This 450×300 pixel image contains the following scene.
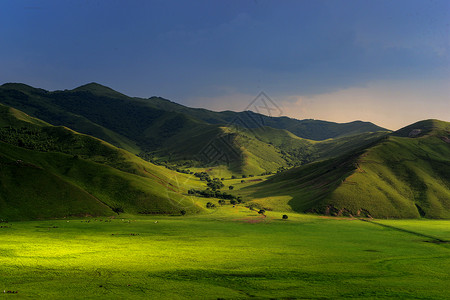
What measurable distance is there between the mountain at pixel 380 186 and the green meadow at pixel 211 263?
46734 millimetres

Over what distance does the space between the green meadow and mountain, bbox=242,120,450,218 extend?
4673cm

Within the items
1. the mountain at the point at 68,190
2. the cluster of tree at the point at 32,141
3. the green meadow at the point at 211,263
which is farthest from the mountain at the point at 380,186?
the cluster of tree at the point at 32,141

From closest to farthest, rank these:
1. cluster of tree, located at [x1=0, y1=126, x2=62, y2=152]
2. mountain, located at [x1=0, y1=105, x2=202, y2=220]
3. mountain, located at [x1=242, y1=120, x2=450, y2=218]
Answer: mountain, located at [x1=0, y1=105, x2=202, y2=220] → mountain, located at [x1=242, y1=120, x2=450, y2=218] → cluster of tree, located at [x1=0, y1=126, x2=62, y2=152]

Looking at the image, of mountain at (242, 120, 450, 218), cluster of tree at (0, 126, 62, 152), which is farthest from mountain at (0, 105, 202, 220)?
mountain at (242, 120, 450, 218)

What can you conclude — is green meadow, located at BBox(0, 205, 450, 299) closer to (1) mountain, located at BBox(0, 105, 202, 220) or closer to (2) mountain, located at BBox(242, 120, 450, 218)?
(1) mountain, located at BBox(0, 105, 202, 220)

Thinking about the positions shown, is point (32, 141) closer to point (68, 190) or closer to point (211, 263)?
point (68, 190)

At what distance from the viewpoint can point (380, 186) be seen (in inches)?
5645

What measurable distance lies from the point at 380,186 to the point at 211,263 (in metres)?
128

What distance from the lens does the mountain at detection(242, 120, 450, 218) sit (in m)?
130

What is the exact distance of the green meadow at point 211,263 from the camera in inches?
1373

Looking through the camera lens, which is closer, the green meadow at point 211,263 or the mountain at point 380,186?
the green meadow at point 211,263

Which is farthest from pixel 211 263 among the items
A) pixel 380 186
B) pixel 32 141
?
pixel 32 141

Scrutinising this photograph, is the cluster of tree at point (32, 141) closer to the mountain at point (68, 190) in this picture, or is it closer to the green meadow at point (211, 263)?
the mountain at point (68, 190)

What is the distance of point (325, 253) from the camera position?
57.1m
